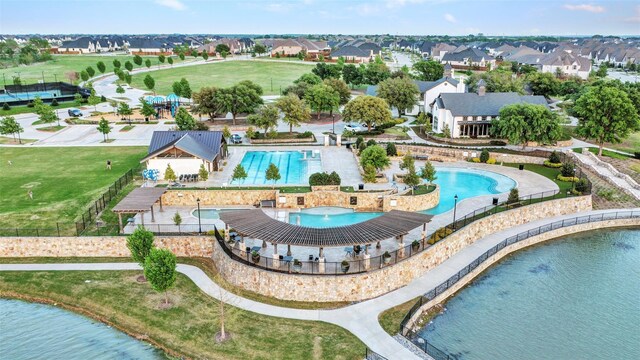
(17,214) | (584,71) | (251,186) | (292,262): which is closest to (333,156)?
(251,186)

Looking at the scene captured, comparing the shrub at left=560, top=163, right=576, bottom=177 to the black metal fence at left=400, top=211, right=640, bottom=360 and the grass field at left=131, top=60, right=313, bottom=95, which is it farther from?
the grass field at left=131, top=60, right=313, bottom=95

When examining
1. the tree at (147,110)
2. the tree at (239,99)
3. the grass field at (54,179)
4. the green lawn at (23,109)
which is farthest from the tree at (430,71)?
the green lawn at (23,109)

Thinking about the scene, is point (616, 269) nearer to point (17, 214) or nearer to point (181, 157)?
point (181, 157)

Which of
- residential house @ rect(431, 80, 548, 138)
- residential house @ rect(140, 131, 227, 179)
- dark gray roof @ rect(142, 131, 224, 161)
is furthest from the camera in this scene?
residential house @ rect(431, 80, 548, 138)

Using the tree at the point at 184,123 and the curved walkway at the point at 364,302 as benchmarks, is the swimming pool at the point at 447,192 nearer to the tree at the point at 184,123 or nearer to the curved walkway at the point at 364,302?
the curved walkway at the point at 364,302

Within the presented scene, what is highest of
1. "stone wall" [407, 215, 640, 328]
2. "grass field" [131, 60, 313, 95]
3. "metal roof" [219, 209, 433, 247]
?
"grass field" [131, 60, 313, 95]

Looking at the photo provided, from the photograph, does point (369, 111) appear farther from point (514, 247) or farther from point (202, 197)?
point (514, 247)

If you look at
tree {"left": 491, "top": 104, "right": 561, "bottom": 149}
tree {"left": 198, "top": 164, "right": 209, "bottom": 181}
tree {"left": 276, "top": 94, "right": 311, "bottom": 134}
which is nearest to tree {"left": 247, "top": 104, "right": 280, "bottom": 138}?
tree {"left": 276, "top": 94, "right": 311, "bottom": 134}
